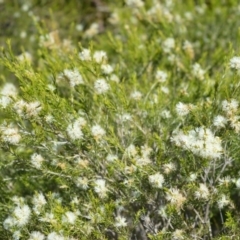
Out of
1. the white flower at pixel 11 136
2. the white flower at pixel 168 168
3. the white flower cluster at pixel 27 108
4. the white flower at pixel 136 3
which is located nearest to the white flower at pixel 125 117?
the white flower at pixel 168 168

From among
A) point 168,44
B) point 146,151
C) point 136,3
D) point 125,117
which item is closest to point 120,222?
point 146,151

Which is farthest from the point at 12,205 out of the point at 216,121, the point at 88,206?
the point at 216,121

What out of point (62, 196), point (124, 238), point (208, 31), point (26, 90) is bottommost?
point (124, 238)

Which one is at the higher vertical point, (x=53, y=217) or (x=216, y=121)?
(x=216, y=121)

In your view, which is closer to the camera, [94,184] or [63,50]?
[94,184]

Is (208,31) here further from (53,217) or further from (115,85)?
(53,217)

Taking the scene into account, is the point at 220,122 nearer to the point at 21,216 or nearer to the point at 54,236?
the point at 54,236

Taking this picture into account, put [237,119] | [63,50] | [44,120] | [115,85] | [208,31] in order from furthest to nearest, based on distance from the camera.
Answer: [208,31] → [63,50] → [115,85] → [44,120] → [237,119]
